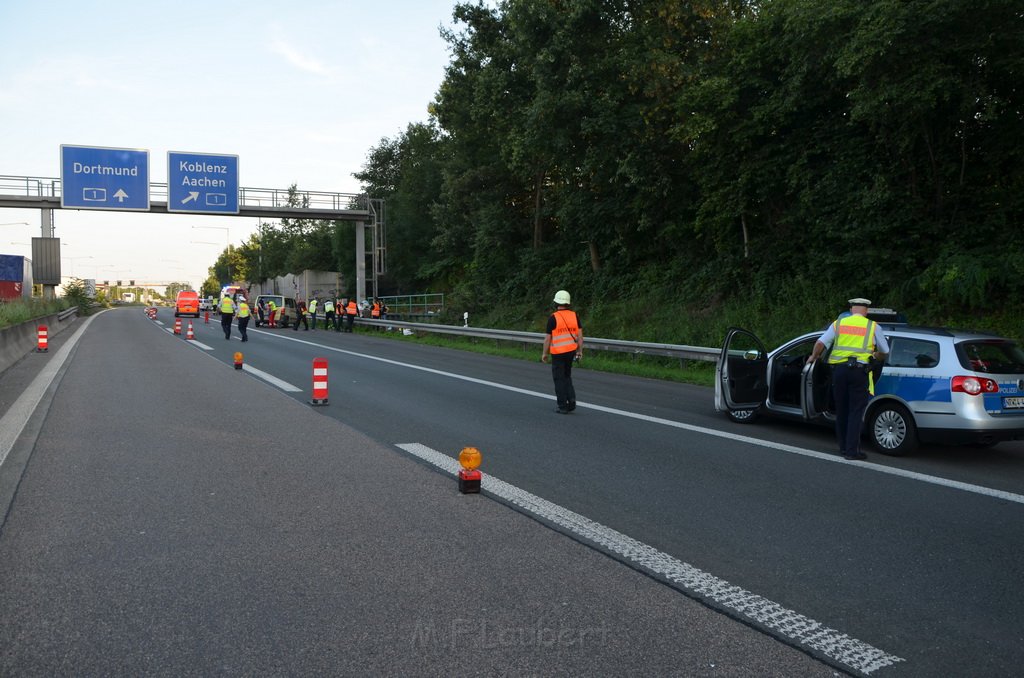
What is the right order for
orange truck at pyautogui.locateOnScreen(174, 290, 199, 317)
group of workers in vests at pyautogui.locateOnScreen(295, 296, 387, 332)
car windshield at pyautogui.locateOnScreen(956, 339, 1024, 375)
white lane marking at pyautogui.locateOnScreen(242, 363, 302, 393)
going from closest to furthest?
car windshield at pyautogui.locateOnScreen(956, 339, 1024, 375) → white lane marking at pyautogui.locateOnScreen(242, 363, 302, 393) → group of workers in vests at pyautogui.locateOnScreen(295, 296, 387, 332) → orange truck at pyautogui.locateOnScreen(174, 290, 199, 317)

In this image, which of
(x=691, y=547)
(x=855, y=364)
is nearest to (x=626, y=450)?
(x=855, y=364)

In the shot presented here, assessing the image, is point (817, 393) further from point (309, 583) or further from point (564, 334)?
point (309, 583)

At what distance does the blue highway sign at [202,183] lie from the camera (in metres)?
34.3

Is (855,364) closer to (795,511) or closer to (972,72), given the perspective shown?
(795,511)

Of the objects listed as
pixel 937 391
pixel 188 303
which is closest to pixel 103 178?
pixel 188 303

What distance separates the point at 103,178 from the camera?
32.9 m

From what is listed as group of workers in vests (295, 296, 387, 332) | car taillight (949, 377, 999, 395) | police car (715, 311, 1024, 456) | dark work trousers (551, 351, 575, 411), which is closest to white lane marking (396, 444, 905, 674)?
police car (715, 311, 1024, 456)

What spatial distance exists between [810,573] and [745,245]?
19.8 metres

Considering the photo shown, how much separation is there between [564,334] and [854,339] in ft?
13.9

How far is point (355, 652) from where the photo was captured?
11.4ft

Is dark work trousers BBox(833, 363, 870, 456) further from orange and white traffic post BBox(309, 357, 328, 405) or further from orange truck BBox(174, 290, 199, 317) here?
orange truck BBox(174, 290, 199, 317)

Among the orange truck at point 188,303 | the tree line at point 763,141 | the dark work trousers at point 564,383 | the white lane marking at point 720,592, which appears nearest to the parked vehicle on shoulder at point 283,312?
the tree line at point 763,141

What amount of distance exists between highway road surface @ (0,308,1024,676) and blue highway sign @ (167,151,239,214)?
88.2 feet

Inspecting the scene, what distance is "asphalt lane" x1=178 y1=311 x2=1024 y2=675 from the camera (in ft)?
13.0
